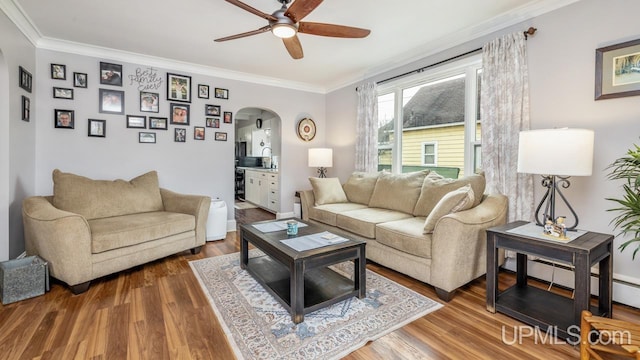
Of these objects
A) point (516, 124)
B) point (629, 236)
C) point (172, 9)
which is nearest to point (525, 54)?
point (516, 124)

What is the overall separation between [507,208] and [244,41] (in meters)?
3.24

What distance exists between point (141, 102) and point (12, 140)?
143 cm

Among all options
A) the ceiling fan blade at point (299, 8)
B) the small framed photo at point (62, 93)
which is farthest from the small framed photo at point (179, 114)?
the ceiling fan blade at point (299, 8)

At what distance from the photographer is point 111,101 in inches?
145

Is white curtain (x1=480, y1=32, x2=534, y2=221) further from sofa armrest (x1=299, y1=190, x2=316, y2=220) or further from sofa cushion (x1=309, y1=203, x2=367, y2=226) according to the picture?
sofa armrest (x1=299, y1=190, x2=316, y2=220)

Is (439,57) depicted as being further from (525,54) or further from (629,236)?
(629,236)

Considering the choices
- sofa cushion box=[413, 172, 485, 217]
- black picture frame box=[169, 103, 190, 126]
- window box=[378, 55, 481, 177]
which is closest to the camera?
sofa cushion box=[413, 172, 485, 217]

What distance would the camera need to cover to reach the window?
10.6 ft

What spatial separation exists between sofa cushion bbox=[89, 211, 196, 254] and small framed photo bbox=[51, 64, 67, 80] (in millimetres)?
1836

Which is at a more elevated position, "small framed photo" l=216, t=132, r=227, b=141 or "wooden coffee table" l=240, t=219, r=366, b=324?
"small framed photo" l=216, t=132, r=227, b=141

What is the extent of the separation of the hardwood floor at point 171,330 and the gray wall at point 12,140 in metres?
0.77

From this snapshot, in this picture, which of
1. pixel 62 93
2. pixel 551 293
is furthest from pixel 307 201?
pixel 62 93

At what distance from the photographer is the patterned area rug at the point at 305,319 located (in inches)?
66.0

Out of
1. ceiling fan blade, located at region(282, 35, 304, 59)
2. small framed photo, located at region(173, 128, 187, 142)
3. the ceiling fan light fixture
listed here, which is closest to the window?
ceiling fan blade, located at region(282, 35, 304, 59)
